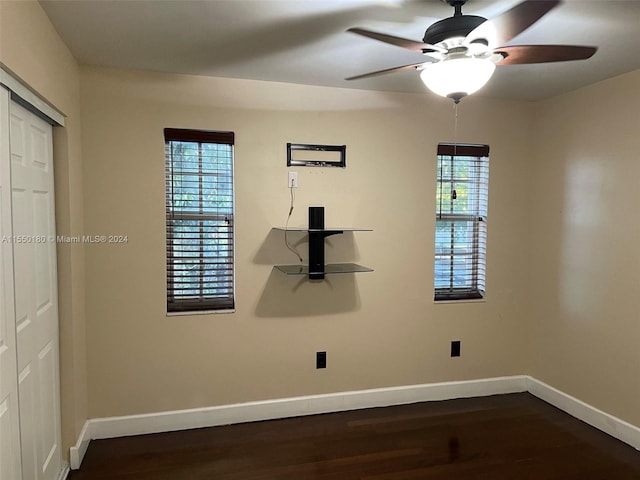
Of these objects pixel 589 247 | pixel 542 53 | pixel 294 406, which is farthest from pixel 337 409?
pixel 542 53

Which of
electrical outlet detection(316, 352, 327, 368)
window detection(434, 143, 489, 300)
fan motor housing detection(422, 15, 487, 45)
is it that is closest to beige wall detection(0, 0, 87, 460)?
electrical outlet detection(316, 352, 327, 368)

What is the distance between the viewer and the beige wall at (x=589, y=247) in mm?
2934

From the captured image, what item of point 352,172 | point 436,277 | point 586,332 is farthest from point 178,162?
point 586,332

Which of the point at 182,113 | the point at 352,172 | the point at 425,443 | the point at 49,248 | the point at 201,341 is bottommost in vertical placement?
the point at 425,443

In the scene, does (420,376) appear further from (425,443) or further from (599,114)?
(599,114)

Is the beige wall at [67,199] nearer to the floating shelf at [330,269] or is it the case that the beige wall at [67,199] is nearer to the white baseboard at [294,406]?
the white baseboard at [294,406]

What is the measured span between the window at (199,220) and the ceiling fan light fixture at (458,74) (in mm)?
1655

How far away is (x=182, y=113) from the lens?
2.99 metres

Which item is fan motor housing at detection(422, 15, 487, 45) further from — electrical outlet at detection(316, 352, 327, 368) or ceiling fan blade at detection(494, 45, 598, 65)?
electrical outlet at detection(316, 352, 327, 368)

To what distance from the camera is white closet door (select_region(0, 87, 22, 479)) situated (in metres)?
1.70

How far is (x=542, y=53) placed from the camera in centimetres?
180

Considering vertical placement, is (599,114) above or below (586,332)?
above

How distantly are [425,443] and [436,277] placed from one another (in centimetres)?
125

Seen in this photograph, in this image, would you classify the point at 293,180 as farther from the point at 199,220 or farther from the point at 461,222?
the point at 461,222
